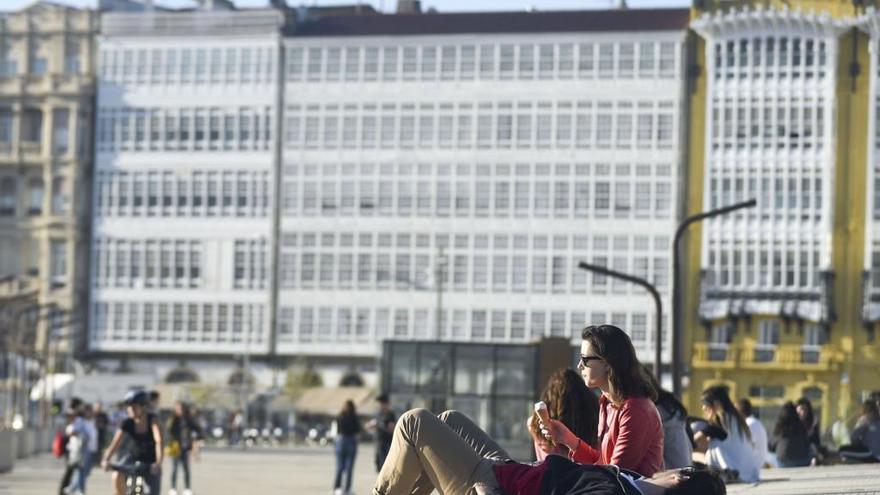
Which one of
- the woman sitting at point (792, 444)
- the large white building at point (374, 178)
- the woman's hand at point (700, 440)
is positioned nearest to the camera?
the woman's hand at point (700, 440)

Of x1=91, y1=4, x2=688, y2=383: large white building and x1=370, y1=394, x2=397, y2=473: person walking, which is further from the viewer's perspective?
x1=91, y1=4, x2=688, y2=383: large white building

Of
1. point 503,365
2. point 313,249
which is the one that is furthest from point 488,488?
point 313,249

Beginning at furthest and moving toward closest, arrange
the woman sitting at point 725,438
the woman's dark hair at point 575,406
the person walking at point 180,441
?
the person walking at point 180,441
the woman sitting at point 725,438
the woman's dark hair at point 575,406

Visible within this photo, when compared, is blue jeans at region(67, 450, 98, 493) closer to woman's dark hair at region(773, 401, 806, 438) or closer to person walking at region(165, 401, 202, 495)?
person walking at region(165, 401, 202, 495)

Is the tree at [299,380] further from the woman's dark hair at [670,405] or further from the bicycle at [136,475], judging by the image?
the woman's dark hair at [670,405]

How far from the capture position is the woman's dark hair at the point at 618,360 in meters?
11.8

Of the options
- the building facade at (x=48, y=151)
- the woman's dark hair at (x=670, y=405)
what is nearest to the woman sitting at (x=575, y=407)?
the woman's dark hair at (x=670, y=405)

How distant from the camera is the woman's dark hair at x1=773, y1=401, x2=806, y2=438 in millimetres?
23281

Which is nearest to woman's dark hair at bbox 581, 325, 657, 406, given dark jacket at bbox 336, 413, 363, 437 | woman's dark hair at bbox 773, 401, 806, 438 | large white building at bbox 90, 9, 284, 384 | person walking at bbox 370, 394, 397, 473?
woman's dark hair at bbox 773, 401, 806, 438

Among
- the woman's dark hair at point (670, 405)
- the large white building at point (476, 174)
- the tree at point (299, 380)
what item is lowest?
the tree at point (299, 380)

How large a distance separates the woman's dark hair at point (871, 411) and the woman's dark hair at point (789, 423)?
A: 0.71 m

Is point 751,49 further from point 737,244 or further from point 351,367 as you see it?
point 351,367

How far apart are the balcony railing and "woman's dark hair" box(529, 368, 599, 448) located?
78.1 meters

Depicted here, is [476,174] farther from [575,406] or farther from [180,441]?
[575,406]
